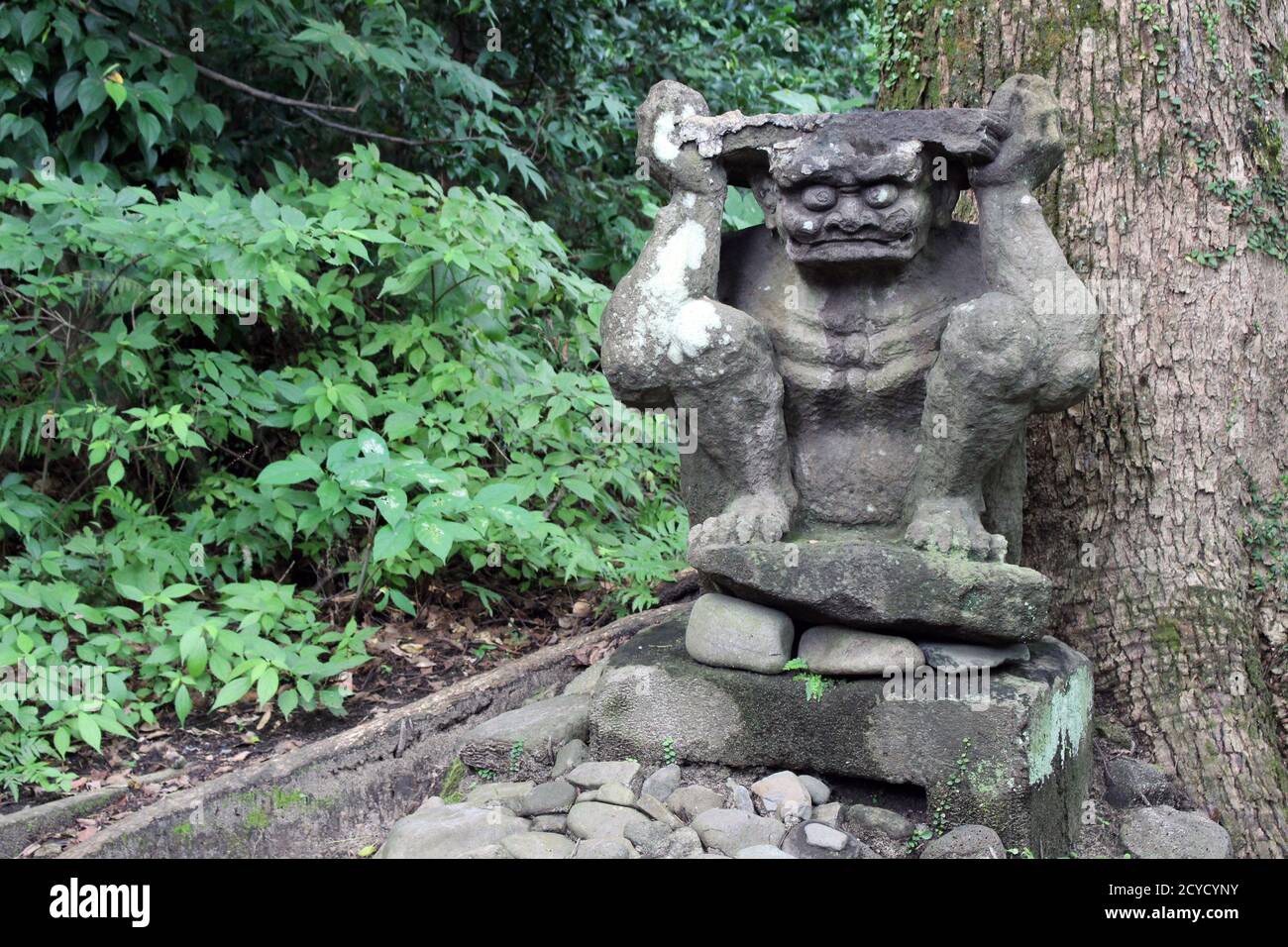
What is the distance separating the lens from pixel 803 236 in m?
3.12

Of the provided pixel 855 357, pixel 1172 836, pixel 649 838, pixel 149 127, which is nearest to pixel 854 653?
pixel 649 838

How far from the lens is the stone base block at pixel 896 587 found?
2.94m

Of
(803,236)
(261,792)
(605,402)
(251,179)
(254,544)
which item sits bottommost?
(261,792)

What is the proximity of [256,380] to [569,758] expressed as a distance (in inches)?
90.7

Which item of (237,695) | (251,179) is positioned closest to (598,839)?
(237,695)

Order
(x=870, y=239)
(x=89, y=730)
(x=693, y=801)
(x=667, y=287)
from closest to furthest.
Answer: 1. (x=693, y=801)
2. (x=870, y=239)
3. (x=667, y=287)
4. (x=89, y=730)

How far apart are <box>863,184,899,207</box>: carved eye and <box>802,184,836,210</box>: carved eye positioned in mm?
82

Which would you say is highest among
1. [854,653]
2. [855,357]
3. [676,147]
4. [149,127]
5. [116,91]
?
[116,91]

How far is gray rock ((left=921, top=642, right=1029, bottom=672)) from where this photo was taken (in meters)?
3.01

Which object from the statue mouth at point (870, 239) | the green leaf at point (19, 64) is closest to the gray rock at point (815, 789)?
the statue mouth at point (870, 239)

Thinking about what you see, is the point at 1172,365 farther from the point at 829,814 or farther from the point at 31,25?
the point at 31,25

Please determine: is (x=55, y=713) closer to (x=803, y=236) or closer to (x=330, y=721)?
(x=330, y=721)

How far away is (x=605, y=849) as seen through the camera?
277 cm

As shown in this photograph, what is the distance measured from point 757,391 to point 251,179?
363 cm
